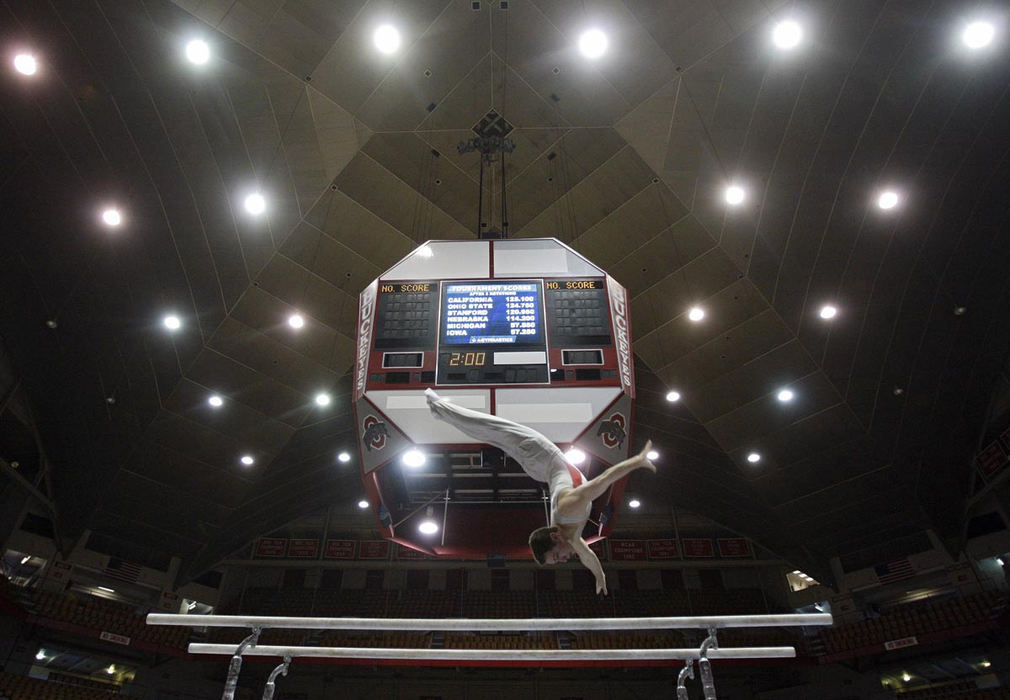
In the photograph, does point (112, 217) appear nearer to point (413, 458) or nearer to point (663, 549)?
point (413, 458)

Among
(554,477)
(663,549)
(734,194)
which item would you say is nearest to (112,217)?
(554,477)

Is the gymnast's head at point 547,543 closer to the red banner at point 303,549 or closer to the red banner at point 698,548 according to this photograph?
the red banner at point 698,548

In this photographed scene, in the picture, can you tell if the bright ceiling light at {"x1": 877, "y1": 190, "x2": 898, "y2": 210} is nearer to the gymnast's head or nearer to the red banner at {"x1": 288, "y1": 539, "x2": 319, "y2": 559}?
the gymnast's head

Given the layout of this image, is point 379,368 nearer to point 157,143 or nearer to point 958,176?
point 157,143

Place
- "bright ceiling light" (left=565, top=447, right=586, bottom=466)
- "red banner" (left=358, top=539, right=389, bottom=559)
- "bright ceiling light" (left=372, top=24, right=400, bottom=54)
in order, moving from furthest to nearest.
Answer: "red banner" (left=358, top=539, right=389, bottom=559)
"bright ceiling light" (left=372, top=24, right=400, bottom=54)
"bright ceiling light" (left=565, top=447, right=586, bottom=466)

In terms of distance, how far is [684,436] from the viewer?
15891 millimetres

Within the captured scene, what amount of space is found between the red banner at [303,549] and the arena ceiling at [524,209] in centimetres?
752

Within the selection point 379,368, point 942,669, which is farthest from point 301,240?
point 942,669

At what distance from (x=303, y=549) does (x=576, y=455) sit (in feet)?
63.9

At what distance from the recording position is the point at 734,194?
1055 cm

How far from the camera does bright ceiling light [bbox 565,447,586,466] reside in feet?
18.9

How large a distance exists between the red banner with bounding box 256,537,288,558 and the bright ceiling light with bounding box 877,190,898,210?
72.9ft

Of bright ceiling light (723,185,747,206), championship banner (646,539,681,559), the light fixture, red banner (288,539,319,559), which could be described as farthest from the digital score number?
red banner (288,539,319,559)

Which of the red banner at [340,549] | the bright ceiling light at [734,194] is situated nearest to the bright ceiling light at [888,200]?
the bright ceiling light at [734,194]
